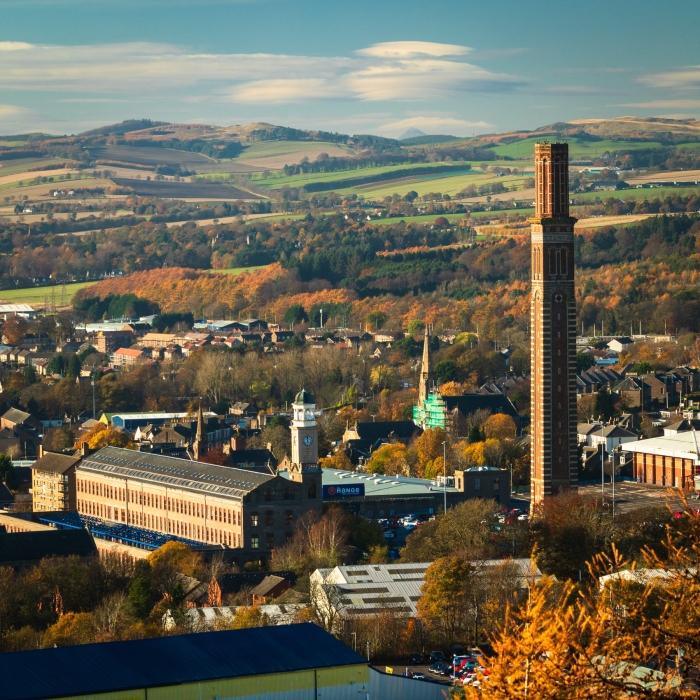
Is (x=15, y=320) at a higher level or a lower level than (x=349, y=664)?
lower

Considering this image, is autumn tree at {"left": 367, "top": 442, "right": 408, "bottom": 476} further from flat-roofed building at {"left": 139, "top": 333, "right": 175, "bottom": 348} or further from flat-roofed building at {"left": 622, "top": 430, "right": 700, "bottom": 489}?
flat-roofed building at {"left": 139, "top": 333, "right": 175, "bottom": 348}

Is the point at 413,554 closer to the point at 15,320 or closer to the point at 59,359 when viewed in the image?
the point at 59,359

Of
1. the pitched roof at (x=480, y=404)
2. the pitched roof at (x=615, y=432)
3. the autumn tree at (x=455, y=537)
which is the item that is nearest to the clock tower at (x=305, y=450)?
the autumn tree at (x=455, y=537)

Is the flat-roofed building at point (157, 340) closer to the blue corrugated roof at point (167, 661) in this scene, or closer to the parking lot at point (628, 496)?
the parking lot at point (628, 496)

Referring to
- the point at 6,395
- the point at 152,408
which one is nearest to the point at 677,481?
the point at 152,408

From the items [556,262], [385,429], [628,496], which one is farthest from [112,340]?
[556,262]
